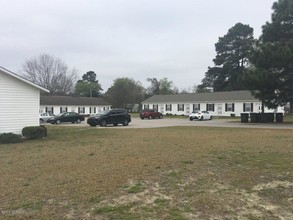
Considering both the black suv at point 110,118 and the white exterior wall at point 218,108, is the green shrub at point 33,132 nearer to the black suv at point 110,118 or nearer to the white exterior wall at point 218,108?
the black suv at point 110,118

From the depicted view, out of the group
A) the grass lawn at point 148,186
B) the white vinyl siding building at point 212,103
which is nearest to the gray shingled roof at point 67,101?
the white vinyl siding building at point 212,103

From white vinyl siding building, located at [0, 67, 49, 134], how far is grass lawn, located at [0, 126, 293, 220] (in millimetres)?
8176

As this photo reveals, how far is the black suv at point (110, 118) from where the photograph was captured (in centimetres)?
3394

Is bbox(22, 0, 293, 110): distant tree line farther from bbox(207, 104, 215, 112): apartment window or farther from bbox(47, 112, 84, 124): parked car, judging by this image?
bbox(47, 112, 84, 124): parked car

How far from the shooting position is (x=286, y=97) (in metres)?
36.2

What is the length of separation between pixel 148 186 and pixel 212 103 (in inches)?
2188

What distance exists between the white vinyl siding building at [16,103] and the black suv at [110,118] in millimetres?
12258

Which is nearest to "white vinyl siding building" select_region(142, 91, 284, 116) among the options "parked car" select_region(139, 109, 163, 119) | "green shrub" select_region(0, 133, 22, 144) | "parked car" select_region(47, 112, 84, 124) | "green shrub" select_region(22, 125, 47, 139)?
"parked car" select_region(139, 109, 163, 119)

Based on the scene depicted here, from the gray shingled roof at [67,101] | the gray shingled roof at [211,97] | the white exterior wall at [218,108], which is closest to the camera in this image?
the white exterior wall at [218,108]

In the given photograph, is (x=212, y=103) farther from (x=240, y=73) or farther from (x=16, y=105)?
(x=16, y=105)

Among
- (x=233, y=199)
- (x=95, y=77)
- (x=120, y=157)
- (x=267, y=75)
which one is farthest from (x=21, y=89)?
(x=95, y=77)

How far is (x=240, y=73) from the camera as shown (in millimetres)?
73562

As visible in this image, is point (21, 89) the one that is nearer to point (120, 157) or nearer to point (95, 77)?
point (120, 157)

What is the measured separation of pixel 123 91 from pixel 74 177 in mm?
73866
